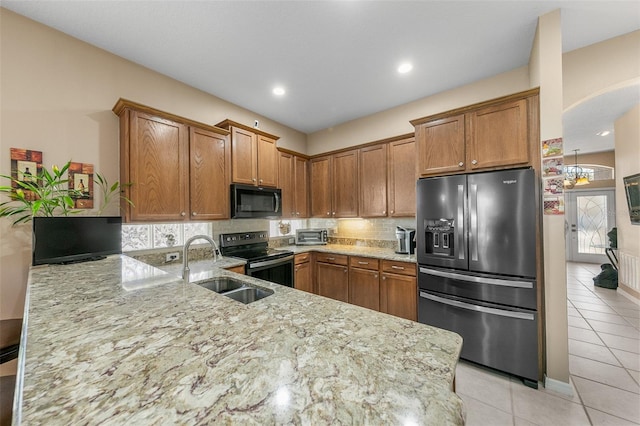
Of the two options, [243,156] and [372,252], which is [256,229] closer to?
[243,156]

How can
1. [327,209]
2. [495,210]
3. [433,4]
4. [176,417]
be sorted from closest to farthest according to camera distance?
[176,417], [433,4], [495,210], [327,209]

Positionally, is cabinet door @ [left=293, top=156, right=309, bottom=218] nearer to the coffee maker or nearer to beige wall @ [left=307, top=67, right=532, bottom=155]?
beige wall @ [left=307, top=67, right=532, bottom=155]

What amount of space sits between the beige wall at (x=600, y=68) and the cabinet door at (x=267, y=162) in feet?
10.6

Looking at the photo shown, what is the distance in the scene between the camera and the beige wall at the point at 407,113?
8.84 ft

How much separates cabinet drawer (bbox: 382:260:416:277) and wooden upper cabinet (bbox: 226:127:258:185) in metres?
1.96

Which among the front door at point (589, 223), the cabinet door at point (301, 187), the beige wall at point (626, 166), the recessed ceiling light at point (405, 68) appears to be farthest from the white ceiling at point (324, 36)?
the front door at point (589, 223)

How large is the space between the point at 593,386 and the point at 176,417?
3.09 m

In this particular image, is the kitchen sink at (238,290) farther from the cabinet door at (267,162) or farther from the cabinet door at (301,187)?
the cabinet door at (301,187)

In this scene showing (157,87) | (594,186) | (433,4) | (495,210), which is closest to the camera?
(433,4)

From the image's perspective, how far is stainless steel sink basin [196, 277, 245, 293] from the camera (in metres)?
1.81

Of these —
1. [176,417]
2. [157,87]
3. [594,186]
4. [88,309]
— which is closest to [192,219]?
[157,87]

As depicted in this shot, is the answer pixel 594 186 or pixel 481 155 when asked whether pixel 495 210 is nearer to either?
pixel 481 155

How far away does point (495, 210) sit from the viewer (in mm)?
2137

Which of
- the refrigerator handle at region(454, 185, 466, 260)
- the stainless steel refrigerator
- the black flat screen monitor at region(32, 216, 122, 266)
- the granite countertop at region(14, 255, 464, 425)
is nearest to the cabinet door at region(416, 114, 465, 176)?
the stainless steel refrigerator
